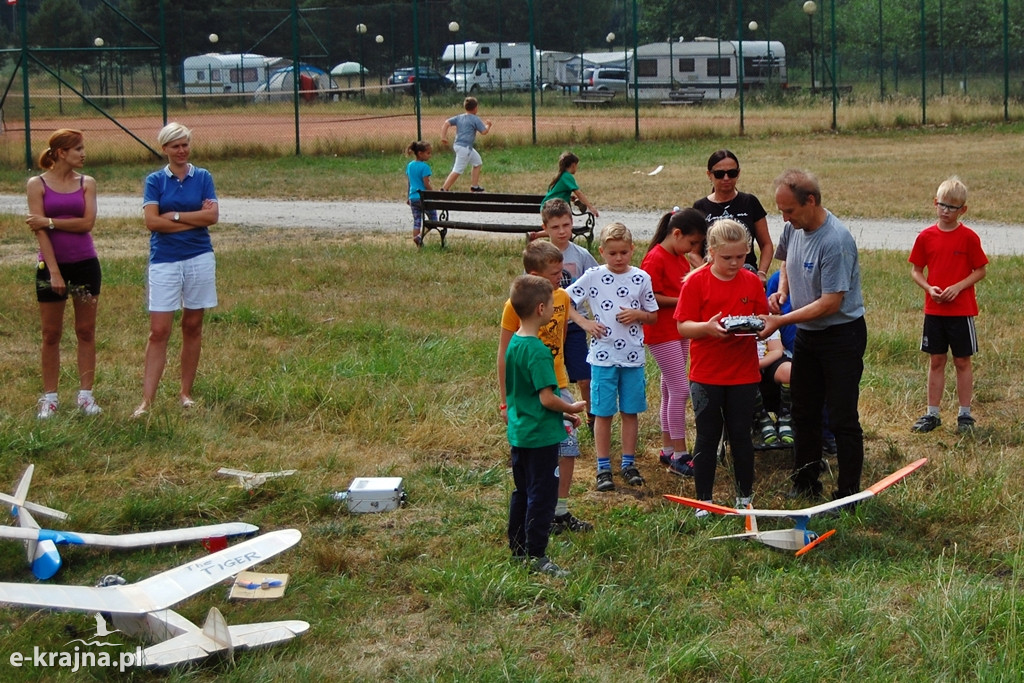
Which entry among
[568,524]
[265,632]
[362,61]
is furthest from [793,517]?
[362,61]

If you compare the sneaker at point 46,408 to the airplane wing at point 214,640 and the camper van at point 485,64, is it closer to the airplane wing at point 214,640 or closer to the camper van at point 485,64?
the airplane wing at point 214,640

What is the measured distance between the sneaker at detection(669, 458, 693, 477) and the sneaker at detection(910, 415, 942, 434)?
1.57 m

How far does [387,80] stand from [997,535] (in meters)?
32.1

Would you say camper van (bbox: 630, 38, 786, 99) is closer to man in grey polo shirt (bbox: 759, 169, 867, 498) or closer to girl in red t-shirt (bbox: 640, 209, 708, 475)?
girl in red t-shirt (bbox: 640, 209, 708, 475)

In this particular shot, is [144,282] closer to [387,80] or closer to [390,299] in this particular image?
[390,299]

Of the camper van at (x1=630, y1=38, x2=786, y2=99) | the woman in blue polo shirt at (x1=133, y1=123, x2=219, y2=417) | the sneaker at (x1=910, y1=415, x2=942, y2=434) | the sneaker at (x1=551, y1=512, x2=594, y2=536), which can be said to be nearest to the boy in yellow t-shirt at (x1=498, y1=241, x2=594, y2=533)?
the sneaker at (x1=551, y1=512, x2=594, y2=536)

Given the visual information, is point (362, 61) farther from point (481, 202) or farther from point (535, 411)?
point (535, 411)

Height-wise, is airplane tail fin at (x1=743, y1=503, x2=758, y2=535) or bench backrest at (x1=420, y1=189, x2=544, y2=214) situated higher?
bench backrest at (x1=420, y1=189, x2=544, y2=214)

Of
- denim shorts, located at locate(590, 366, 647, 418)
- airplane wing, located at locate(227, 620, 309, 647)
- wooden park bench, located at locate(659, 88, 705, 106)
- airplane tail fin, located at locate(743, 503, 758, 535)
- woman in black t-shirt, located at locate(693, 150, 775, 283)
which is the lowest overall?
airplane wing, located at locate(227, 620, 309, 647)

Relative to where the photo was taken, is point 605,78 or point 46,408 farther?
point 605,78

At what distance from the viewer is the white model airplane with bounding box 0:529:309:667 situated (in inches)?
158

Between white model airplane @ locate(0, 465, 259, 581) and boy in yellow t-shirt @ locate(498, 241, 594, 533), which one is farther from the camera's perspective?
boy in yellow t-shirt @ locate(498, 241, 594, 533)

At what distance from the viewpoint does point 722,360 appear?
552cm

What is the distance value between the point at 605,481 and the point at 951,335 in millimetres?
2591
